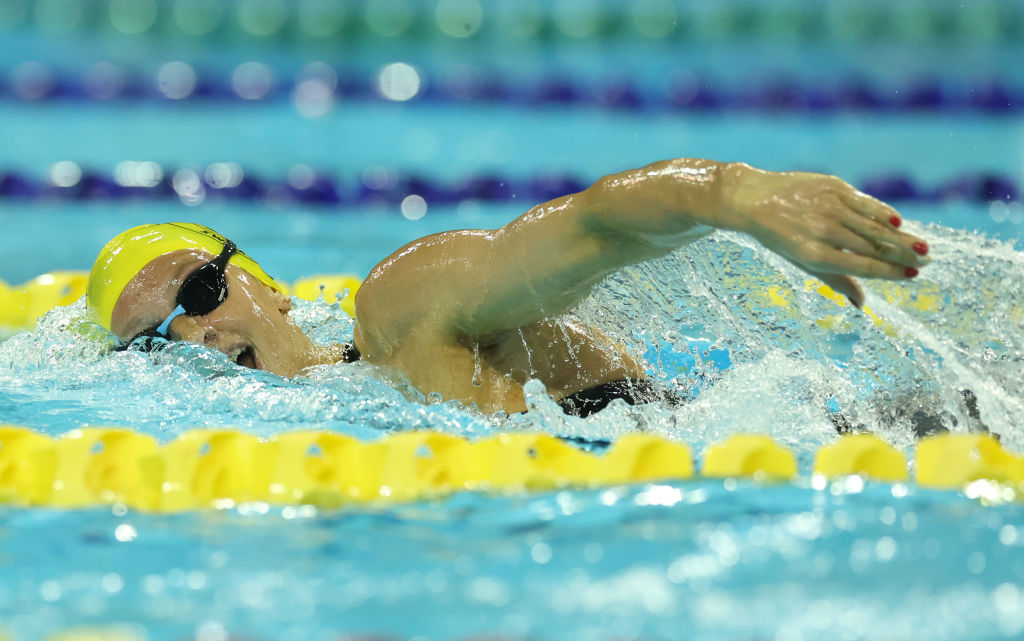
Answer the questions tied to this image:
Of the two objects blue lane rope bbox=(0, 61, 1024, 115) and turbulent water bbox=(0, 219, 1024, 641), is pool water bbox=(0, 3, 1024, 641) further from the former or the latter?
blue lane rope bbox=(0, 61, 1024, 115)

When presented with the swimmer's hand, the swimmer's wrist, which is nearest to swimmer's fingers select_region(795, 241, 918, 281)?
the swimmer's hand

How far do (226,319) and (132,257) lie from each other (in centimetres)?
27

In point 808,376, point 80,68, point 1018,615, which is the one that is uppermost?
point 80,68

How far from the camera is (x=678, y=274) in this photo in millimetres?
2033

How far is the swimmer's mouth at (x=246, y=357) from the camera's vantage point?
218 cm

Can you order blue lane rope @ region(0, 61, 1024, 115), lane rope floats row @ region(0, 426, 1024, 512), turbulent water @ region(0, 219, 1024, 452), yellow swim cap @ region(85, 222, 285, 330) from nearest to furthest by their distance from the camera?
lane rope floats row @ region(0, 426, 1024, 512)
turbulent water @ region(0, 219, 1024, 452)
yellow swim cap @ region(85, 222, 285, 330)
blue lane rope @ region(0, 61, 1024, 115)

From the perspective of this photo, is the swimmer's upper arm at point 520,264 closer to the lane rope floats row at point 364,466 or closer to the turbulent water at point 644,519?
the turbulent water at point 644,519

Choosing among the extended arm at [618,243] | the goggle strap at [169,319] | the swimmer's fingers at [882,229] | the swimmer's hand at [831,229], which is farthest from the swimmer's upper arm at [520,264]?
the goggle strap at [169,319]

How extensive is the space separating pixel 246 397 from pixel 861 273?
1266 millimetres

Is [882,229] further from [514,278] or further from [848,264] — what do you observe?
[514,278]

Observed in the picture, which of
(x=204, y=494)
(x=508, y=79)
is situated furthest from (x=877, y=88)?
(x=204, y=494)

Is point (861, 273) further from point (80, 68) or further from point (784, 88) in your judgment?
point (80, 68)

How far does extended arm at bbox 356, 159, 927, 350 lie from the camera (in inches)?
54.6

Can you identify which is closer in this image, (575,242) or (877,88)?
(575,242)
